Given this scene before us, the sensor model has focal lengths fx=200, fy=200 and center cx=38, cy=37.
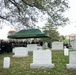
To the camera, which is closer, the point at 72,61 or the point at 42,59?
the point at 72,61

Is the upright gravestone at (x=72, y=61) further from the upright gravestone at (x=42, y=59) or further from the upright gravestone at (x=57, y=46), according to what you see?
the upright gravestone at (x=57, y=46)

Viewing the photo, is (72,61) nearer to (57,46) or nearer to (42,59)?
(42,59)

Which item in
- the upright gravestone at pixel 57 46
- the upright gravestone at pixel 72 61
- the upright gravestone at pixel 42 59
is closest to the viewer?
the upright gravestone at pixel 72 61

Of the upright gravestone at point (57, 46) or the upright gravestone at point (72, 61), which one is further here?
the upright gravestone at point (57, 46)

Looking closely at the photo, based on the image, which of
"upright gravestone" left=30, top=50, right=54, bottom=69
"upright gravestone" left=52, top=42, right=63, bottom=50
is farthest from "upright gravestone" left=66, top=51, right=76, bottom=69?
"upright gravestone" left=52, top=42, right=63, bottom=50

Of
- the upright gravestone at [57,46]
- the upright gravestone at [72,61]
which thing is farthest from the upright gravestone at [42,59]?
the upright gravestone at [57,46]

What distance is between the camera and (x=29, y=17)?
68.1 ft

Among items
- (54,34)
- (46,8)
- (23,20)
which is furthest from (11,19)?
(54,34)

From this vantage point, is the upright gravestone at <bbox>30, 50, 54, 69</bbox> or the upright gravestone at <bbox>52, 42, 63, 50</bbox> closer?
the upright gravestone at <bbox>30, 50, 54, 69</bbox>

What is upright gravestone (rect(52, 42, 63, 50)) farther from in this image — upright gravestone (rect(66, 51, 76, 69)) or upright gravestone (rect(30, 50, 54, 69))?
upright gravestone (rect(66, 51, 76, 69))

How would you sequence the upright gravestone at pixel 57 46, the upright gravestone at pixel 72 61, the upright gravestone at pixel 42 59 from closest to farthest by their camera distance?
the upright gravestone at pixel 72 61, the upright gravestone at pixel 42 59, the upright gravestone at pixel 57 46

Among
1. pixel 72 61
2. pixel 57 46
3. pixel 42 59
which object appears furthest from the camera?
pixel 57 46

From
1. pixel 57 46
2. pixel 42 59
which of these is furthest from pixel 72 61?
pixel 57 46

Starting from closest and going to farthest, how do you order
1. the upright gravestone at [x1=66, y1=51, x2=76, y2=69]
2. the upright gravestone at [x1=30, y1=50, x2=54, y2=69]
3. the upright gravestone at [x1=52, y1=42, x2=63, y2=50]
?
the upright gravestone at [x1=66, y1=51, x2=76, y2=69]
the upright gravestone at [x1=30, y1=50, x2=54, y2=69]
the upright gravestone at [x1=52, y1=42, x2=63, y2=50]
